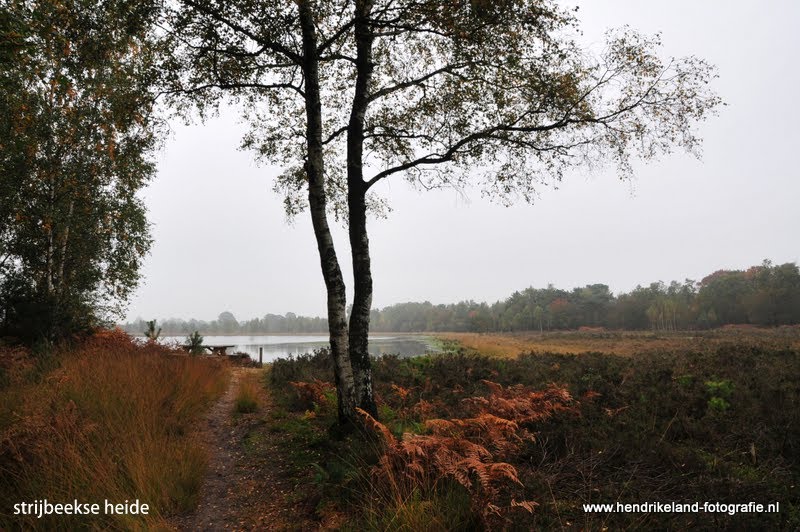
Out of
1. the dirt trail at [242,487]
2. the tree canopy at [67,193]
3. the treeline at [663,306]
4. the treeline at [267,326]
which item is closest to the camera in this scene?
the dirt trail at [242,487]

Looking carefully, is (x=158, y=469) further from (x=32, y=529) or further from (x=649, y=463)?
(x=649, y=463)

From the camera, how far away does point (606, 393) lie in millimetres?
7711

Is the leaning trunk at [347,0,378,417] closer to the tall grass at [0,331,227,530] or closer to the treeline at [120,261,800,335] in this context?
the tall grass at [0,331,227,530]

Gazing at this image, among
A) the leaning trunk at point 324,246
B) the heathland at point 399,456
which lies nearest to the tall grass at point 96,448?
the heathland at point 399,456

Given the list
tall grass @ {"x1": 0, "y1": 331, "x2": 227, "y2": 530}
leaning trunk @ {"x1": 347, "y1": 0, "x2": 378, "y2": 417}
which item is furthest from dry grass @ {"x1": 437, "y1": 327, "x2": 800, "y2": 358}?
tall grass @ {"x1": 0, "y1": 331, "x2": 227, "y2": 530}

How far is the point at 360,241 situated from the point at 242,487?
3929 mm

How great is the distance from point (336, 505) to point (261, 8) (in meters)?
6.73

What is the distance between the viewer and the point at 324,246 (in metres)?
6.22

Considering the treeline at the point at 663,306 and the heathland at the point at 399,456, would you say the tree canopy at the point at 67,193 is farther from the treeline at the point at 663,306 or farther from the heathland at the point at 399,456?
the treeline at the point at 663,306

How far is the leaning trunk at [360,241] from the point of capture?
20.7 feet

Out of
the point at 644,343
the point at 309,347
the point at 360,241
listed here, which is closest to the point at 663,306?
the point at 644,343

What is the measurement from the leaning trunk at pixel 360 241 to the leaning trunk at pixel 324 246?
0.30 metres

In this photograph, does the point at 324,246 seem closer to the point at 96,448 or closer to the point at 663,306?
the point at 96,448

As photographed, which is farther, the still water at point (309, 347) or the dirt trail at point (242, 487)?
the still water at point (309, 347)
